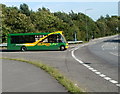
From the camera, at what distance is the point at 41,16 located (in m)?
61.9

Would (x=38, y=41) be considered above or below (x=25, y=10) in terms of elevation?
below

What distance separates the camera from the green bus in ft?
106

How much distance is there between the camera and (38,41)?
107 ft

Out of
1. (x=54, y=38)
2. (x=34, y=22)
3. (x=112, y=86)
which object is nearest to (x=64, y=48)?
(x=54, y=38)

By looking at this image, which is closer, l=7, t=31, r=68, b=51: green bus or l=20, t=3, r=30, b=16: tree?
l=7, t=31, r=68, b=51: green bus

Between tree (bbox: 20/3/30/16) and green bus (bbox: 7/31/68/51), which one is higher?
tree (bbox: 20/3/30/16)

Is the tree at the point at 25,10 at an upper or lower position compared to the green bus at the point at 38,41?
upper

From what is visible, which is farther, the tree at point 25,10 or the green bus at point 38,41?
the tree at point 25,10

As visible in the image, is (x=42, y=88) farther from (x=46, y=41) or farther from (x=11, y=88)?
(x=46, y=41)

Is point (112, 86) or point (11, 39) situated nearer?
point (112, 86)

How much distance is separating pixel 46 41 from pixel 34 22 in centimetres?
2719

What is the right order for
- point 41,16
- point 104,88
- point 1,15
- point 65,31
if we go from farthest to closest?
point 41,16 → point 65,31 → point 1,15 → point 104,88

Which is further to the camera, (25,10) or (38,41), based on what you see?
(25,10)

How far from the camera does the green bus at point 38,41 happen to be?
32344mm
